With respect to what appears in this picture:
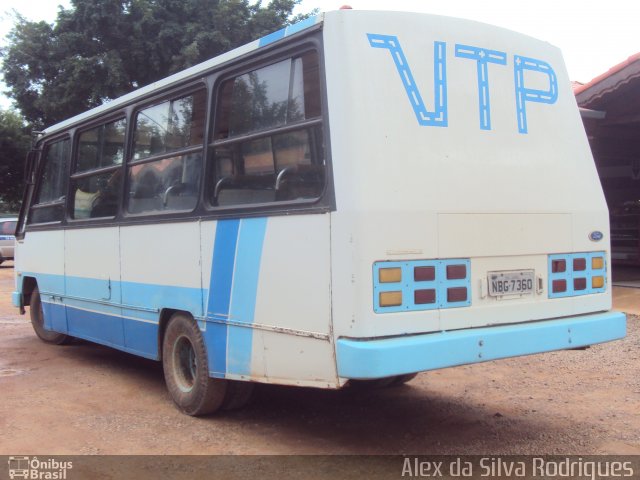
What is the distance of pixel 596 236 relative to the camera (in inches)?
188

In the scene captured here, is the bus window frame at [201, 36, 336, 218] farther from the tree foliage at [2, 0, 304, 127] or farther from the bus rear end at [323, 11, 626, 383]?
the tree foliage at [2, 0, 304, 127]

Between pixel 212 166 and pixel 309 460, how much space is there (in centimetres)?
217

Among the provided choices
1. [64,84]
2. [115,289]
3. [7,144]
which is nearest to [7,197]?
[7,144]

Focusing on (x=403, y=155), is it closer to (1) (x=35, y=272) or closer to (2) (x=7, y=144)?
(1) (x=35, y=272)

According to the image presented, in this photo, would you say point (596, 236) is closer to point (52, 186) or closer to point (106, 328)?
point (106, 328)

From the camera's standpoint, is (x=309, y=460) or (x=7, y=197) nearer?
(x=309, y=460)

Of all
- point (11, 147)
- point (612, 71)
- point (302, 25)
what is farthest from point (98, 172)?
point (11, 147)

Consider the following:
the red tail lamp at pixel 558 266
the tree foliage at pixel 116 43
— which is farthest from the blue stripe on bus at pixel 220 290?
the tree foliage at pixel 116 43

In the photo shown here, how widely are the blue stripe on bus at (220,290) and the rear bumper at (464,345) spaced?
3.83ft

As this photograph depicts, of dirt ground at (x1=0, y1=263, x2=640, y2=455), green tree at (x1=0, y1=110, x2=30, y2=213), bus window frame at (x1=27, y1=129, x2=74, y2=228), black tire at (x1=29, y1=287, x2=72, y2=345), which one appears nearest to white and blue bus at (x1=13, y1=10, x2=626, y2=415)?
dirt ground at (x1=0, y1=263, x2=640, y2=455)

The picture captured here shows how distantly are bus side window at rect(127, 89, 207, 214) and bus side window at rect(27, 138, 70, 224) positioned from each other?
172 cm

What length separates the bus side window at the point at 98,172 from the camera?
20.3 feet

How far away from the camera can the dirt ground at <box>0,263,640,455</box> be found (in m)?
4.52

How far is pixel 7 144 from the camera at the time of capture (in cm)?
2659
